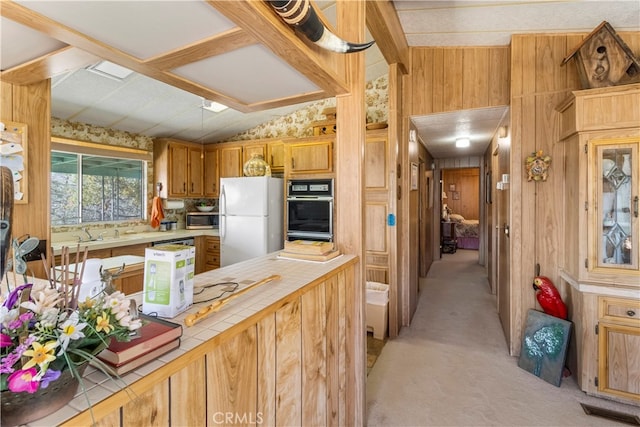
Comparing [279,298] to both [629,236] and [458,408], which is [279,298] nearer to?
[458,408]

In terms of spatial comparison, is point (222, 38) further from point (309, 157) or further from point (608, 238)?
point (309, 157)

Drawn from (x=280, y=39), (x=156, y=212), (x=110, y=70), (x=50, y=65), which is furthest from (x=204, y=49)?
(x=156, y=212)

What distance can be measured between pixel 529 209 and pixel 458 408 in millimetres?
1697

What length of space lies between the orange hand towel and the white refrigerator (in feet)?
2.99

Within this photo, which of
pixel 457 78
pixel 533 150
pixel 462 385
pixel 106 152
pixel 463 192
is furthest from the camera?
pixel 463 192

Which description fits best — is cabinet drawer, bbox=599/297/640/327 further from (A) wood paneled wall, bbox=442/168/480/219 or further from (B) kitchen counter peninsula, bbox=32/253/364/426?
(A) wood paneled wall, bbox=442/168/480/219

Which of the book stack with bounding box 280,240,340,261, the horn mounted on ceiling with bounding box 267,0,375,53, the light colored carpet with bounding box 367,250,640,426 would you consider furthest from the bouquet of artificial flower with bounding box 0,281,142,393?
the light colored carpet with bounding box 367,250,640,426

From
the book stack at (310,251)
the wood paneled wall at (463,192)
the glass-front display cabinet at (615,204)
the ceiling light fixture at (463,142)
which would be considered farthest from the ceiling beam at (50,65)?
the wood paneled wall at (463,192)

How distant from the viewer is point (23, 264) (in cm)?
78

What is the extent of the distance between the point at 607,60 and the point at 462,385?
251 cm

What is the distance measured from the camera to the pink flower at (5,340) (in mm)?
464

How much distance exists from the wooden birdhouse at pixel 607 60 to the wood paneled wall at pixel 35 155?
3.41 meters

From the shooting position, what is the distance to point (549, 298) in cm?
247

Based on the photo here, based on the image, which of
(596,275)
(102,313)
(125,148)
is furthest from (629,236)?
(125,148)
